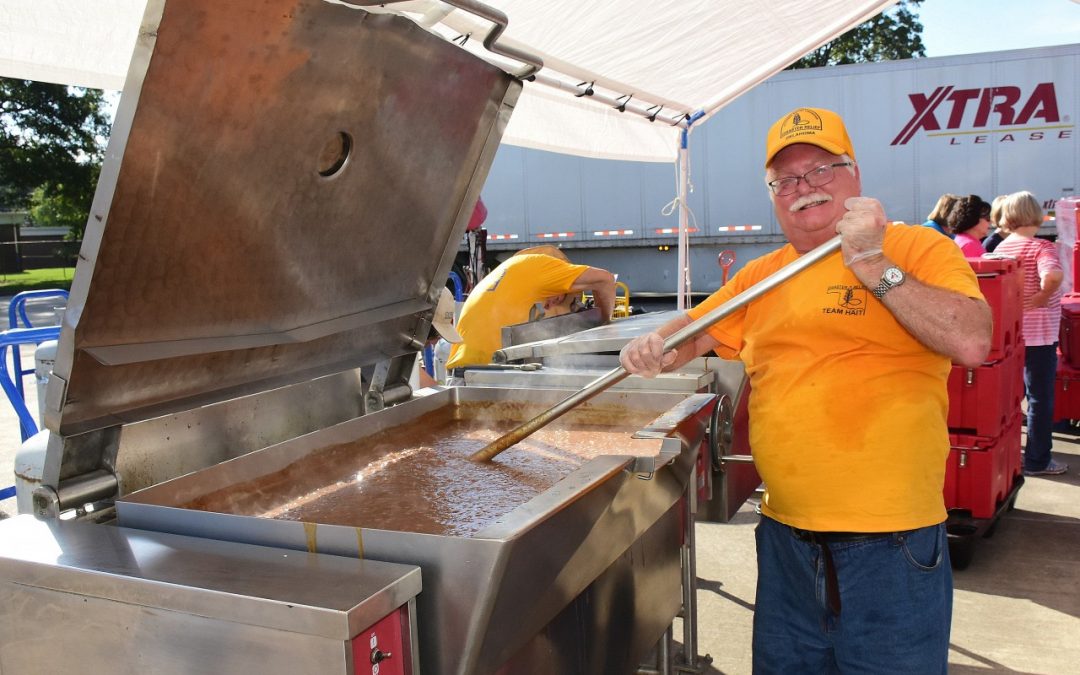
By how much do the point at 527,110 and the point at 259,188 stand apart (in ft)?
10.7

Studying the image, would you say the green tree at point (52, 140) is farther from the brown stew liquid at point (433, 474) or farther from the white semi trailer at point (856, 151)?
the brown stew liquid at point (433, 474)

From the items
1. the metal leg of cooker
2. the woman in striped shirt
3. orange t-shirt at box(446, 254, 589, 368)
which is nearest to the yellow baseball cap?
the metal leg of cooker

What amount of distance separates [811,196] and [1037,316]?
13.5ft

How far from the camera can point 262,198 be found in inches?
67.9

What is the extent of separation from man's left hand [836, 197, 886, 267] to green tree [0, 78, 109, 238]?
967 inches

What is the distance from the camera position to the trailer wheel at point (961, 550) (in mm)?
3982

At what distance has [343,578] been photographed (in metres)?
1.18

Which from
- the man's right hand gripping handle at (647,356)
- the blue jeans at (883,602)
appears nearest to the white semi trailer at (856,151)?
the man's right hand gripping handle at (647,356)

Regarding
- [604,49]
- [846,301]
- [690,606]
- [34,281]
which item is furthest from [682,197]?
[34,281]

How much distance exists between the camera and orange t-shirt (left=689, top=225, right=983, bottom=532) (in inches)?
68.8

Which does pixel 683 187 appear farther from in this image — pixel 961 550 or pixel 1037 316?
pixel 961 550

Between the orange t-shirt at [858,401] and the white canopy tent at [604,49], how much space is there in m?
1.38

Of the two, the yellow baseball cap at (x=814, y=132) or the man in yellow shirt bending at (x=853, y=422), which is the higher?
the yellow baseball cap at (x=814, y=132)

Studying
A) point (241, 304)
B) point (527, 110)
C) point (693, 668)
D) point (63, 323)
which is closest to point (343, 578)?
point (63, 323)
